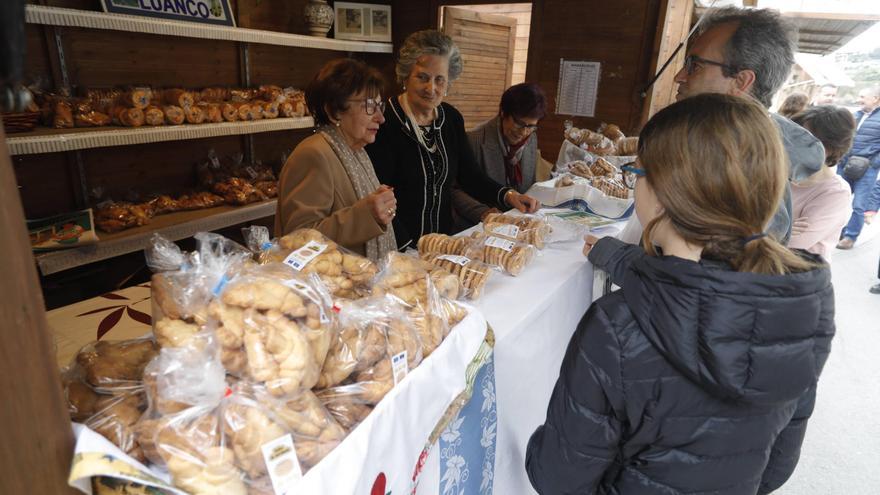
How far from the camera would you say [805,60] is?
8.05 m

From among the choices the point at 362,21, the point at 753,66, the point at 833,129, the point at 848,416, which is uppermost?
the point at 362,21

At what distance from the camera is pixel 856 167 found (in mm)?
5551

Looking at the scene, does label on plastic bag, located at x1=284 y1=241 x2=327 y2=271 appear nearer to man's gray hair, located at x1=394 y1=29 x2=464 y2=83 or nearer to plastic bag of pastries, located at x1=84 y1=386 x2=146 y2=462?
plastic bag of pastries, located at x1=84 y1=386 x2=146 y2=462

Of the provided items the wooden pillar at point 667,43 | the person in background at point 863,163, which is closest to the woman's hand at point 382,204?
the wooden pillar at point 667,43

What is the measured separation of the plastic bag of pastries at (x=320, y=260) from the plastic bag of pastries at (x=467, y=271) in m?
0.29

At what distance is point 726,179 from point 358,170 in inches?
50.0

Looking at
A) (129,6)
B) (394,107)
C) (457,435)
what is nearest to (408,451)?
(457,435)

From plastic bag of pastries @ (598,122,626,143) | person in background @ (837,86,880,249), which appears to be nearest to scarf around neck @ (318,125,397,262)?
plastic bag of pastries @ (598,122,626,143)

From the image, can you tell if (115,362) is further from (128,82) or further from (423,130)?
(128,82)

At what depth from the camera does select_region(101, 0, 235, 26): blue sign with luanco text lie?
102 inches

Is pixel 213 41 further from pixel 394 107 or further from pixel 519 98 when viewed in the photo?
pixel 519 98

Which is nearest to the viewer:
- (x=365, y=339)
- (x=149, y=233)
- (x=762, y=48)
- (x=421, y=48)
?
(x=365, y=339)

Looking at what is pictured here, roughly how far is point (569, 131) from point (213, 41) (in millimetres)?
2554

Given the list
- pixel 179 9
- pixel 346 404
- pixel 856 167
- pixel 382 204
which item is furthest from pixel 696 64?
pixel 856 167
